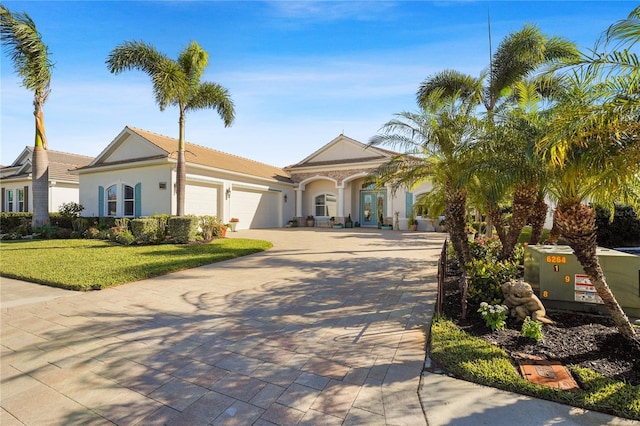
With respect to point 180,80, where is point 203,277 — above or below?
below

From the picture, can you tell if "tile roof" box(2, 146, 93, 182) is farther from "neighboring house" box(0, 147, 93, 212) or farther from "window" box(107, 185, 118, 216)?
"window" box(107, 185, 118, 216)

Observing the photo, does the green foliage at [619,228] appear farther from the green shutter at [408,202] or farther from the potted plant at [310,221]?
the potted plant at [310,221]

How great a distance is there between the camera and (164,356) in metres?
3.68

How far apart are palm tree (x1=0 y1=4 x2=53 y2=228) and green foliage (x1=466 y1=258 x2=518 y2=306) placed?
20.1 meters

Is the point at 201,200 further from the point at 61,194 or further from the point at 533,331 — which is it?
the point at 533,331

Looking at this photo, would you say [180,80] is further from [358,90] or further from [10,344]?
[10,344]

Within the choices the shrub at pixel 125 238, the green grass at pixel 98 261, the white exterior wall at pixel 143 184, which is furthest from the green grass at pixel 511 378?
the white exterior wall at pixel 143 184

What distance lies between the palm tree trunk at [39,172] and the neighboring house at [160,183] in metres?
3.14

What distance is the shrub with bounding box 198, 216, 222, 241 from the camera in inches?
581

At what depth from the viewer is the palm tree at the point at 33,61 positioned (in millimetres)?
14211

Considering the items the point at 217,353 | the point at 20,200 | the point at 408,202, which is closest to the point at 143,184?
the point at 408,202

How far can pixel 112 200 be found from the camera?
19359 mm

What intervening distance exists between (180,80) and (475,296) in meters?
14.3

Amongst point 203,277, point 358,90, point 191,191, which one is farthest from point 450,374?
point 191,191
